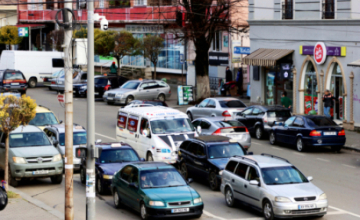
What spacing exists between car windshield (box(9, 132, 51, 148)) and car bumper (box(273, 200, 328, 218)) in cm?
894

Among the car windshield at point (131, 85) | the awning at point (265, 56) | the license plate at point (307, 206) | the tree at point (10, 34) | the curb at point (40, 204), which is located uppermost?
the tree at point (10, 34)

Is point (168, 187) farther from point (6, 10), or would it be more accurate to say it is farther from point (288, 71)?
point (6, 10)

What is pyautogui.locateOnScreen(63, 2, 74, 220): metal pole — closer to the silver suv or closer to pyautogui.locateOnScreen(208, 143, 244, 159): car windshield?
the silver suv

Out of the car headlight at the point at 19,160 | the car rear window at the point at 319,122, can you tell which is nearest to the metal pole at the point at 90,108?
the car headlight at the point at 19,160

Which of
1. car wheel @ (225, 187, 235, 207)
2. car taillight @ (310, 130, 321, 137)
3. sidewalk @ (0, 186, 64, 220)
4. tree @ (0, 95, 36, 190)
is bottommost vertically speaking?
sidewalk @ (0, 186, 64, 220)

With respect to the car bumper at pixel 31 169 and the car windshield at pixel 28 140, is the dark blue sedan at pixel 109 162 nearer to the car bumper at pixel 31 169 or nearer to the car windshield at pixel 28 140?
the car bumper at pixel 31 169

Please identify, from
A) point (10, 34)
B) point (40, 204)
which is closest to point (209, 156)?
point (40, 204)

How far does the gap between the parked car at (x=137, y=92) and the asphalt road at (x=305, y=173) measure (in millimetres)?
10932

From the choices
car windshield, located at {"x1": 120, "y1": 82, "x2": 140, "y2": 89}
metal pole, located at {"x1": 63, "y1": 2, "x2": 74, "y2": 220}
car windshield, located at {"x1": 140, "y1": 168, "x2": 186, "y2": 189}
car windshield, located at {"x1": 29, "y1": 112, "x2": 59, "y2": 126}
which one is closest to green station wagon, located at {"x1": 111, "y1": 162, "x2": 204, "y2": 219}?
car windshield, located at {"x1": 140, "y1": 168, "x2": 186, "y2": 189}

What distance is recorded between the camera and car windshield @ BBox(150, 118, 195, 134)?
806 inches

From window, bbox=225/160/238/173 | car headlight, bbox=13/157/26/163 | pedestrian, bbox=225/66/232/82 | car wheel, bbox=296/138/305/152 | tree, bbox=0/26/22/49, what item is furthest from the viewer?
tree, bbox=0/26/22/49

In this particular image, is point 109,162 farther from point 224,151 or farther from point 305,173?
point 305,173

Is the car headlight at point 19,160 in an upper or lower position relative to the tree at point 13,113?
lower

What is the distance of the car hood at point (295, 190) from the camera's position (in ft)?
44.2
